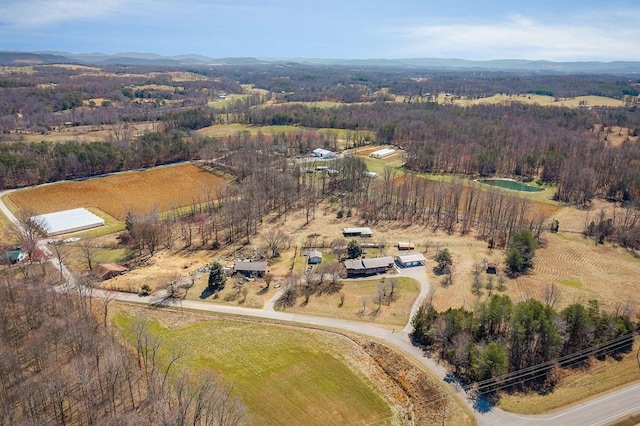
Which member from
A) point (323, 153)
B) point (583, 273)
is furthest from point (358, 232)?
point (323, 153)

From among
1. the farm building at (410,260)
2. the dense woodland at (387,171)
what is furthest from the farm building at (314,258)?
the dense woodland at (387,171)

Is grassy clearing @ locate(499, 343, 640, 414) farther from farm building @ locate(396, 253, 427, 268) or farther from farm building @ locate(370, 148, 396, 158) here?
farm building @ locate(370, 148, 396, 158)

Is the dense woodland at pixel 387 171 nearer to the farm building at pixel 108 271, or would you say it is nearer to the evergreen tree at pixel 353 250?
the farm building at pixel 108 271

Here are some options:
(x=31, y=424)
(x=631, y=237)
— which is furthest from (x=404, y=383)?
(x=631, y=237)

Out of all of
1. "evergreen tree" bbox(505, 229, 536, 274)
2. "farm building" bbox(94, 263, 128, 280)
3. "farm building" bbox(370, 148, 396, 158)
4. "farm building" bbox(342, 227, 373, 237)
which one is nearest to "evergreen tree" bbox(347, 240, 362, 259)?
"farm building" bbox(342, 227, 373, 237)

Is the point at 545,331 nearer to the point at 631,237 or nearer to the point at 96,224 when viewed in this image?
the point at 631,237

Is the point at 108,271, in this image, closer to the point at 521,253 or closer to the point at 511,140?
the point at 521,253
